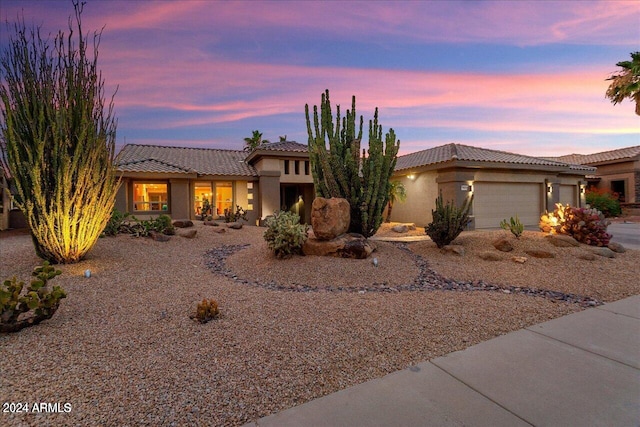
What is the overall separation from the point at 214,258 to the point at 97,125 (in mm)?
4308

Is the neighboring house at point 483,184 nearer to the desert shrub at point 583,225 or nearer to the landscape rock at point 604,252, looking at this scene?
the desert shrub at point 583,225

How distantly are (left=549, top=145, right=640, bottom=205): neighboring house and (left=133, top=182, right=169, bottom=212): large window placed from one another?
32.5 meters

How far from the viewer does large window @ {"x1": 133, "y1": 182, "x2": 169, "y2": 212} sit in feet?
52.9

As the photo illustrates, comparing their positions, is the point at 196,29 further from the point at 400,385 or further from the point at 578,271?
the point at 578,271

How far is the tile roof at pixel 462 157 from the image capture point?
14.8m

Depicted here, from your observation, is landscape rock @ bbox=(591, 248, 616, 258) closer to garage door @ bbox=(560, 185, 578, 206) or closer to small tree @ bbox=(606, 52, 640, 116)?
small tree @ bbox=(606, 52, 640, 116)

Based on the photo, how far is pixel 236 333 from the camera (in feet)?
11.9

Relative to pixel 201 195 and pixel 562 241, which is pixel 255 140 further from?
pixel 562 241

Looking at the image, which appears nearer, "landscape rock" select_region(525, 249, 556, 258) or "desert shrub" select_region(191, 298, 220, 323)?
"desert shrub" select_region(191, 298, 220, 323)

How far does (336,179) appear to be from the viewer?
8867 mm

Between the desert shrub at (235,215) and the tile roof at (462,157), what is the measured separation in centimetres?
962

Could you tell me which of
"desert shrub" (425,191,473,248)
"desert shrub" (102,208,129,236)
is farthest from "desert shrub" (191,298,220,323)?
"desert shrub" (102,208,129,236)

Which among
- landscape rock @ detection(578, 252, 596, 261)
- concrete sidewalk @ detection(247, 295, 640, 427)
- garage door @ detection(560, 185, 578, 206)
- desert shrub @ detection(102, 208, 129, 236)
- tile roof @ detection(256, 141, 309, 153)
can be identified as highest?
tile roof @ detection(256, 141, 309, 153)


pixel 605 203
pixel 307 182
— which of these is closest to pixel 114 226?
pixel 307 182
